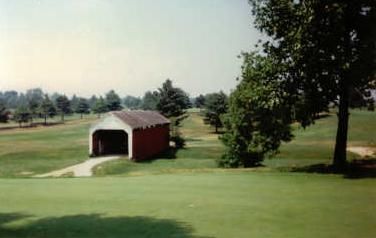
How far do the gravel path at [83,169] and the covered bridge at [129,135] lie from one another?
2.25m

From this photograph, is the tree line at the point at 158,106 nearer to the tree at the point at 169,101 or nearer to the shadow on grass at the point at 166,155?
the tree at the point at 169,101

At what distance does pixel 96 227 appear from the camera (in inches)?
427

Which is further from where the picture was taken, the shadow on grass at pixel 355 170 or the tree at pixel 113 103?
the tree at pixel 113 103

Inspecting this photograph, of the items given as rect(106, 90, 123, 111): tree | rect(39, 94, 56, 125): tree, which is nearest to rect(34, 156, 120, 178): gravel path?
rect(39, 94, 56, 125): tree

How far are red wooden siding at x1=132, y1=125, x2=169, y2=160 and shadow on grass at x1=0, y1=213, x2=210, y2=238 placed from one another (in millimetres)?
36534

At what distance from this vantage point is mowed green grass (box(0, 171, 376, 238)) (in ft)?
33.9

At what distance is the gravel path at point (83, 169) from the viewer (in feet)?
126

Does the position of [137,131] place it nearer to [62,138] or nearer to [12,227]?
[62,138]

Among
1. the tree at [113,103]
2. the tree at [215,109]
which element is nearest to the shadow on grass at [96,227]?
the tree at [215,109]

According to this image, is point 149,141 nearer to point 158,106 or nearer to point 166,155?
point 166,155

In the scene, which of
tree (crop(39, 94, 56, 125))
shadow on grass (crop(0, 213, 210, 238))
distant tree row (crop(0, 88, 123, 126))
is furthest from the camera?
tree (crop(39, 94, 56, 125))

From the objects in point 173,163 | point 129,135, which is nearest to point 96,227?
point 173,163

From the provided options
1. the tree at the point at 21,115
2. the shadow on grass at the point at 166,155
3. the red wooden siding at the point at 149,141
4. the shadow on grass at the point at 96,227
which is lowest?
the shadow on grass at the point at 166,155

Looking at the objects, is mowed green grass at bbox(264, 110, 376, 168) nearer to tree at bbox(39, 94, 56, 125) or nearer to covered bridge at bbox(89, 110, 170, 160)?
covered bridge at bbox(89, 110, 170, 160)
